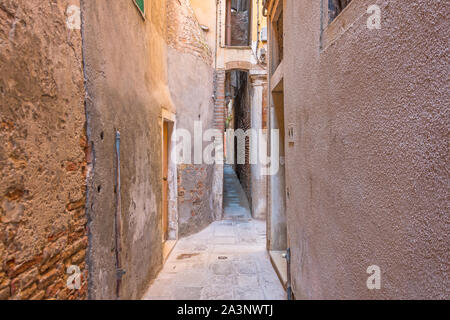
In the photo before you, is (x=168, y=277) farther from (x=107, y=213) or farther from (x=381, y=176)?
(x=381, y=176)

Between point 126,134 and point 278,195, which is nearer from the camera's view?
point 126,134

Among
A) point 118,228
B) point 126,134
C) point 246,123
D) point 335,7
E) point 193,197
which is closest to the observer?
point 335,7

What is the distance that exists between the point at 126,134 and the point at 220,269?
8.17 feet

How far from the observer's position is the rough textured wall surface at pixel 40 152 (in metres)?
1.34

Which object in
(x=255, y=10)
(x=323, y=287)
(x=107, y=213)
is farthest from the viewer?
(x=255, y=10)

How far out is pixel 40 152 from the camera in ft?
5.17

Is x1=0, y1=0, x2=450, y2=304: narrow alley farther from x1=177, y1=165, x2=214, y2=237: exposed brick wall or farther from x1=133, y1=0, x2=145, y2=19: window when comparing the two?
x1=177, y1=165, x2=214, y2=237: exposed brick wall

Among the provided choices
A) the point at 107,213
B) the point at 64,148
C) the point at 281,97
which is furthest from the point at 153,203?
the point at 281,97

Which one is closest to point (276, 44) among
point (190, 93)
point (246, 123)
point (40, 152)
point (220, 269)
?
point (190, 93)

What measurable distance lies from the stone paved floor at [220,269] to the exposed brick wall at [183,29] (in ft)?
12.4

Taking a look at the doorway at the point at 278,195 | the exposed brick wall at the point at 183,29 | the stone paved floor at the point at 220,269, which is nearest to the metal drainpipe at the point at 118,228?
the stone paved floor at the point at 220,269

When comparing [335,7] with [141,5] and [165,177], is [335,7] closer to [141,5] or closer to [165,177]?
[141,5]

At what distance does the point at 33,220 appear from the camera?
59.7 inches
